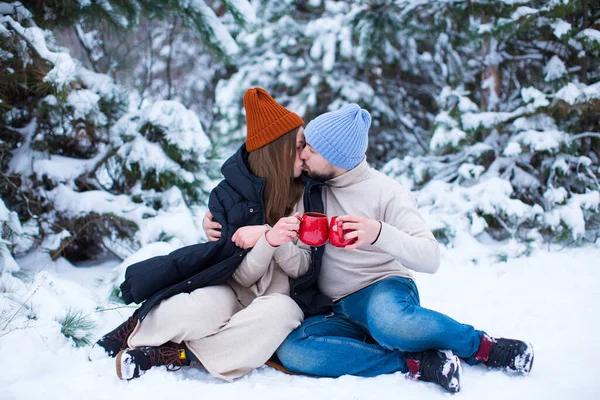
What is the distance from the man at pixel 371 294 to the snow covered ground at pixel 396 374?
7 centimetres

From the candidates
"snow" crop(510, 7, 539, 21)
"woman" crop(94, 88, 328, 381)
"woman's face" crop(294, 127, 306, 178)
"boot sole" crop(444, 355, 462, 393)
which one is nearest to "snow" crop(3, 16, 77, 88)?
"woman" crop(94, 88, 328, 381)

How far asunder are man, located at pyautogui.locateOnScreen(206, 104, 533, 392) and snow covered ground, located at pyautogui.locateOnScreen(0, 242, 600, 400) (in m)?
0.07

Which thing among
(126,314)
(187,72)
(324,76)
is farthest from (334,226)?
(187,72)

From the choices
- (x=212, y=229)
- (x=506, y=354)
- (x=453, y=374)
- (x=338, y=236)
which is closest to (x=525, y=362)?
(x=506, y=354)

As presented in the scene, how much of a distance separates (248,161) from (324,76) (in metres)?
4.24

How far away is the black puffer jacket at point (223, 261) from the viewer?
82.4 inches

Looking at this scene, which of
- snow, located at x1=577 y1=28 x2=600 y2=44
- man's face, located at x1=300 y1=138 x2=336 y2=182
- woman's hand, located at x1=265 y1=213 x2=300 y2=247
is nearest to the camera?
woman's hand, located at x1=265 y1=213 x2=300 y2=247

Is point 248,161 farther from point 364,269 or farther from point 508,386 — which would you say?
point 508,386

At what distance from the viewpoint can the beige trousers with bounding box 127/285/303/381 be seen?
1.98m

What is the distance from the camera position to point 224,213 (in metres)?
2.28

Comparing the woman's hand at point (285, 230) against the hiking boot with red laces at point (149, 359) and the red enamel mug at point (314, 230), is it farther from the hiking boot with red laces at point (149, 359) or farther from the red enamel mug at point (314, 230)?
the hiking boot with red laces at point (149, 359)

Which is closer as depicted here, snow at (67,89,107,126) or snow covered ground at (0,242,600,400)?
snow covered ground at (0,242,600,400)

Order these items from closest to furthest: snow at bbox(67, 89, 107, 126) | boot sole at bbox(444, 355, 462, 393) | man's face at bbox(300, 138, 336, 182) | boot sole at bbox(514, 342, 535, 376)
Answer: boot sole at bbox(444, 355, 462, 393), boot sole at bbox(514, 342, 535, 376), man's face at bbox(300, 138, 336, 182), snow at bbox(67, 89, 107, 126)

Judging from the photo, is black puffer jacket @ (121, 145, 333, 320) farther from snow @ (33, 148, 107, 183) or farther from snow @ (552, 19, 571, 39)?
snow @ (552, 19, 571, 39)
